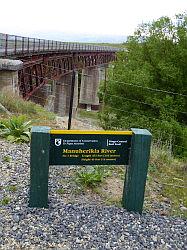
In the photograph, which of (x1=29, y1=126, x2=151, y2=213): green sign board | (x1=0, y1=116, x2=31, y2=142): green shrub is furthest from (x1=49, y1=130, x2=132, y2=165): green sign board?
(x1=0, y1=116, x2=31, y2=142): green shrub

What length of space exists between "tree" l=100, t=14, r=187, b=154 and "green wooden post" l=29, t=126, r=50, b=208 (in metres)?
12.5

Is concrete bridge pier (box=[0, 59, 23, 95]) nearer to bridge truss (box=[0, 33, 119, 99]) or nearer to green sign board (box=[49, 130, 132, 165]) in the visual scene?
bridge truss (box=[0, 33, 119, 99])

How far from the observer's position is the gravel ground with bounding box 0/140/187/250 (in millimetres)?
4223

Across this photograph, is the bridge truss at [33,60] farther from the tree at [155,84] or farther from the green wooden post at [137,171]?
the green wooden post at [137,171]

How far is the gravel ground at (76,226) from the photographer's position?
4.22 metres

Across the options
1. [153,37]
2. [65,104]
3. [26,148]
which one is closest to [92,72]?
[65,104]

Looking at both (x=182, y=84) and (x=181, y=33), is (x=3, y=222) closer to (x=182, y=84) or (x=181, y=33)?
(x=182, y=84)

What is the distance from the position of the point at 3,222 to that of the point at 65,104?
136 ft

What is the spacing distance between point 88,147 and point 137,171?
2.59 feet

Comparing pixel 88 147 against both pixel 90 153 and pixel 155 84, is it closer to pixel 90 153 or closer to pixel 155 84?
pixel 90 153

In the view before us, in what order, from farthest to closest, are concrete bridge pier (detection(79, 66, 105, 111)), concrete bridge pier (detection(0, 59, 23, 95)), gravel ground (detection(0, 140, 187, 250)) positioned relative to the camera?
concrete bridge pier (detection(79, 66, 105, 111)), concrete bridge pier (detection(0, 59, 23, 95)), gravel ground (detection(0, 140, 187, 250))

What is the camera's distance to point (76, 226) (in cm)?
456

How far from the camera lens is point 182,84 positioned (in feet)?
65.9

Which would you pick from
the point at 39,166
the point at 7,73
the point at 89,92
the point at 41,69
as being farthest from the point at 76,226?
the point at 89,92
